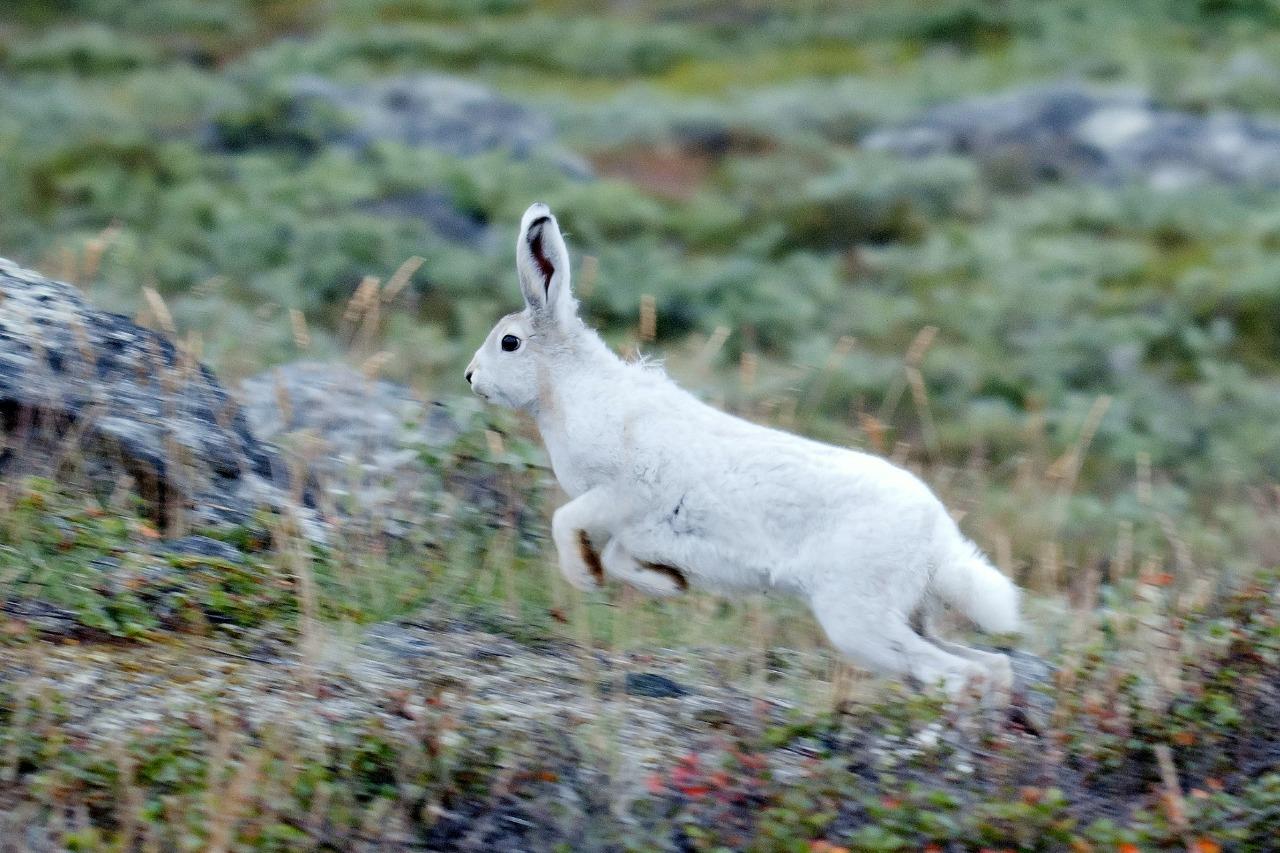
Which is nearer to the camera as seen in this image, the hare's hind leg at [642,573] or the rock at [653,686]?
the rock at [653,686]

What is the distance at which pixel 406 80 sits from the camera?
84.8 feet

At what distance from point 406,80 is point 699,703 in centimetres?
2112

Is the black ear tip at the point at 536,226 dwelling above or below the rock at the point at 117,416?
above

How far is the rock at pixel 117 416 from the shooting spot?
6.86m

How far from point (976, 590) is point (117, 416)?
3733 mm

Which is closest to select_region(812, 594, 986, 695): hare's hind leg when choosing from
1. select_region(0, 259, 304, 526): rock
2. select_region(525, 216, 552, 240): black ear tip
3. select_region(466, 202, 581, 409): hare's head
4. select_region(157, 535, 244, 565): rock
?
select_region(466, 202, 581, 409): hare's head

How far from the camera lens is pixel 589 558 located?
659 cm

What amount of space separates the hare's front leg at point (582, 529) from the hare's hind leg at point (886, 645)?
0.98m

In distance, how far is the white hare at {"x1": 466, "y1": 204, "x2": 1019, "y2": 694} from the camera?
595 centimetres

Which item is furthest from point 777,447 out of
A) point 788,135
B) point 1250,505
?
point 788,135

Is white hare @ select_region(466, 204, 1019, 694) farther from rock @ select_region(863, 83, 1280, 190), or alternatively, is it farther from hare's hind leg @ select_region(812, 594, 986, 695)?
rock @ select_region(863, 83, 1280, 190)

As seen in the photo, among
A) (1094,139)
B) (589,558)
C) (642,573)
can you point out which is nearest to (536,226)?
(589,558)

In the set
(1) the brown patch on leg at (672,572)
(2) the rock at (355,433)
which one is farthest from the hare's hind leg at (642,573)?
(2) the rock at (355,433)

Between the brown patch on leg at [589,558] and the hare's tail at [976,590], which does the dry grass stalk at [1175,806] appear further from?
the brown patch on leg at [589,558]
